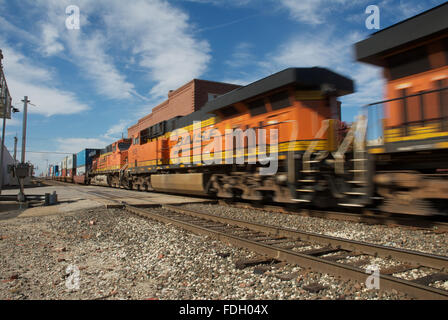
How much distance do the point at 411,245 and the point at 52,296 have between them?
512 cm

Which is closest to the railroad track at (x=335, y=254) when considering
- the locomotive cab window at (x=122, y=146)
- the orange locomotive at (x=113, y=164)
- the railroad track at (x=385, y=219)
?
the railroad track at (x=385, y=219)

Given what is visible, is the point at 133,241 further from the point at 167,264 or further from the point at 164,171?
the point at 164,171

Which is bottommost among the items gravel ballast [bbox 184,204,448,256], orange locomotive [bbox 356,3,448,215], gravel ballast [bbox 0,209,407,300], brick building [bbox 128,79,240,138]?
gravel ballast [bbox 0,209,407,300]

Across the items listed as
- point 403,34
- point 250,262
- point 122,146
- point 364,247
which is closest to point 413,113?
point 403,34

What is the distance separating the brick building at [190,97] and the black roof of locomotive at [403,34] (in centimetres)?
1738

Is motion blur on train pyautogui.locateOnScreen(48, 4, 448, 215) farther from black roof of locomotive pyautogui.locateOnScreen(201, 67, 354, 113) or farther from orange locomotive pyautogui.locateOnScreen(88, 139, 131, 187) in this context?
orange locomotive pyautogui.locateOnScreen(88, 139, 131, 187)

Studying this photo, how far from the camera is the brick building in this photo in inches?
Result: 906

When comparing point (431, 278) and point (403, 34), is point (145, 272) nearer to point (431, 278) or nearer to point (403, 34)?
point (431, 278)

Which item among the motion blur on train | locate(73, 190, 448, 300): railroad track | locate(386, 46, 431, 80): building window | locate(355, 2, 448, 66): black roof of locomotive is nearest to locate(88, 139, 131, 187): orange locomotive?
the motion blur on train

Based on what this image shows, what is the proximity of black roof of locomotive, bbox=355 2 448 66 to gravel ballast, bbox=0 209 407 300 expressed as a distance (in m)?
4.73

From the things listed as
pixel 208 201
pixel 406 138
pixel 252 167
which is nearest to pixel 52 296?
pixel 406 138

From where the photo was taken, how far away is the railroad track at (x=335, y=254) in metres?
3.02

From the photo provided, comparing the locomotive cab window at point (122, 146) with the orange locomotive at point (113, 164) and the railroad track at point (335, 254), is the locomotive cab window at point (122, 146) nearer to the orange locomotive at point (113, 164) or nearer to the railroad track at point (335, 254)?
the orange locomotive at point (113, 164)
